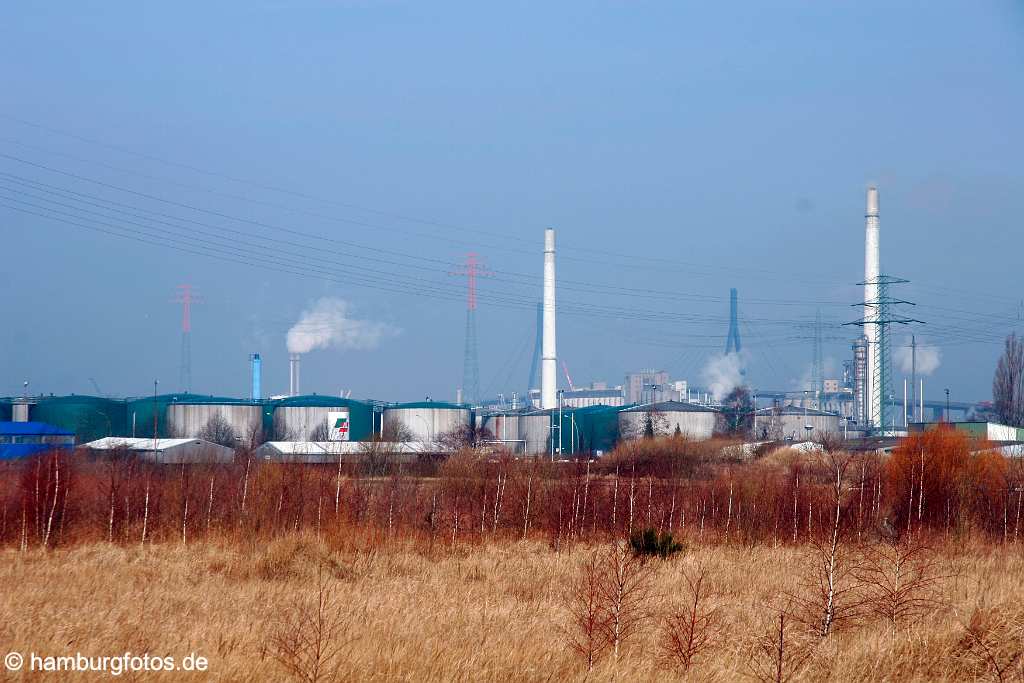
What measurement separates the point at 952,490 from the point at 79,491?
21385mm

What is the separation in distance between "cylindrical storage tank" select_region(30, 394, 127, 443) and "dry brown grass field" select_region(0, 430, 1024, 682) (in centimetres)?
3533

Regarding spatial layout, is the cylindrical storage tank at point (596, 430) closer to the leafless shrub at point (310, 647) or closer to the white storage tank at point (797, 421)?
the white storage tank at point (797, 421)

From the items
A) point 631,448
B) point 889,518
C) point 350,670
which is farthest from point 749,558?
point 631,448

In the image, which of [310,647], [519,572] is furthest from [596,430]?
[310,647]

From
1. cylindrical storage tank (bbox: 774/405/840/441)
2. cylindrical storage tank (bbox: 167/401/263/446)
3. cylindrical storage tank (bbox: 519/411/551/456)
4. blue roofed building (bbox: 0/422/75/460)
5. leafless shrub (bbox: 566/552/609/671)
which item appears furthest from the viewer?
cylindrical storage tank (bbox: 774/405/840/441)

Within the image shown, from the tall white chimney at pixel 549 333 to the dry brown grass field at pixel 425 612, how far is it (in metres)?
51.4

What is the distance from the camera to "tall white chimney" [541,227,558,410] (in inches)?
2825

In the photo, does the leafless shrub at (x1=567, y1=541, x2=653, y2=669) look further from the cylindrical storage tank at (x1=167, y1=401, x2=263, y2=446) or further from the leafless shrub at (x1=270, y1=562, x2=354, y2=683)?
the cylindrical storage tank at (x1=167, y1=401, x2=263, y2=446)

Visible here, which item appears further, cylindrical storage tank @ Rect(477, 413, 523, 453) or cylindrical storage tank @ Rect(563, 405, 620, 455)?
cylindrical storage tank @ Rect(477, 413, 523, 453)

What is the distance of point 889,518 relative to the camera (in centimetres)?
2530

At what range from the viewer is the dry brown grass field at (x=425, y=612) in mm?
9477

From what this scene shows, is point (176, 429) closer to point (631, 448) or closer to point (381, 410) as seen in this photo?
point (381, 410)

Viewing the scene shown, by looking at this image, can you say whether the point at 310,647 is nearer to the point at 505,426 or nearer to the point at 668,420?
the point at 668,420

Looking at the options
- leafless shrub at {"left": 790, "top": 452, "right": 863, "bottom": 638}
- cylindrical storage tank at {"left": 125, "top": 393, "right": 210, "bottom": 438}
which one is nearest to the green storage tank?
cylindrical storage tank at {"left": 125, "top": 393, "right": 210, "bottom": 438}
